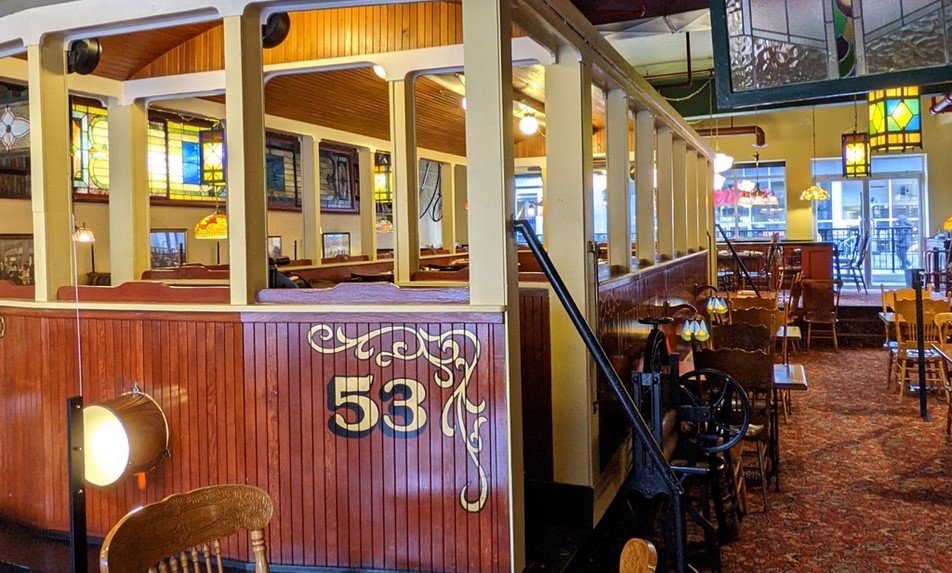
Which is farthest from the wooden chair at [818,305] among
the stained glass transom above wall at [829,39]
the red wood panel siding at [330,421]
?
the red wood panel siding at [330,421]

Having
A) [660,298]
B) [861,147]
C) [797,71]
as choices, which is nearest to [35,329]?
[797,71]

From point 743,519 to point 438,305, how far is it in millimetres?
3111

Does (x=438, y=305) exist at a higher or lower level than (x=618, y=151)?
lower

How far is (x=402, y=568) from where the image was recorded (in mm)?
3123

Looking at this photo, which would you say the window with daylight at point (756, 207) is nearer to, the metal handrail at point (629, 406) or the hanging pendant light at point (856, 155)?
the hanging pendant light at point (856, 155)

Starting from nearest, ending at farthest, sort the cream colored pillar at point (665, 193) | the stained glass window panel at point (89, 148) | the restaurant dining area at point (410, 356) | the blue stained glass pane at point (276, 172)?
the restaurant dining area at point (410, 356) → the cream colored pillar at point (665, 193) → the stained glass window panel at point (89, 148) → the blue stained glass pane at point (276, 172)

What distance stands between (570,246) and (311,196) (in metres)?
4.71

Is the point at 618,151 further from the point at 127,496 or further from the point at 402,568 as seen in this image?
the point at 127,496

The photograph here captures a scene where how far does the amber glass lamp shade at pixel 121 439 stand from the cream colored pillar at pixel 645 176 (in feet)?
12.8

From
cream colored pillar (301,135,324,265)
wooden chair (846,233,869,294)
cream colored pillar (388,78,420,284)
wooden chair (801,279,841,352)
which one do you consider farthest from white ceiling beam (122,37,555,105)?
wooden chair (846,233,869,294)

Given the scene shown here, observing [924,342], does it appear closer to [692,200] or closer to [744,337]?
[744,337]

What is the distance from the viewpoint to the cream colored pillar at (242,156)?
128 inches

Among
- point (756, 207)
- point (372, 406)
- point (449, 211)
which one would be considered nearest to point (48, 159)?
point (372, 406)

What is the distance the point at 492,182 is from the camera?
3.06 m
